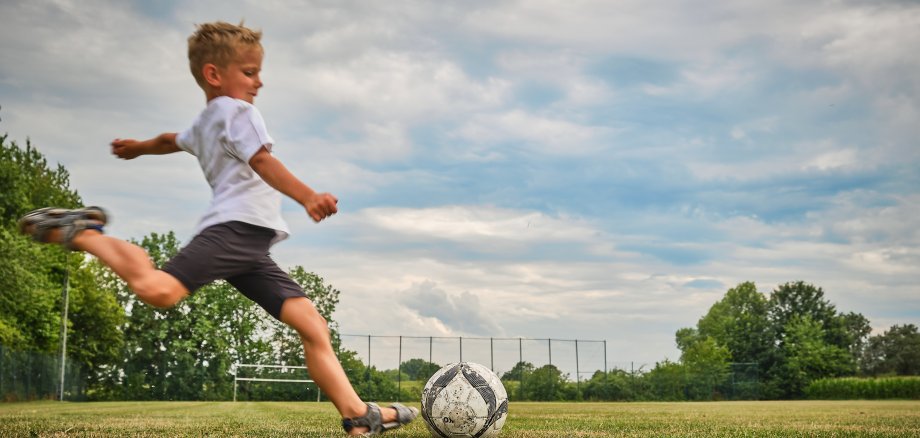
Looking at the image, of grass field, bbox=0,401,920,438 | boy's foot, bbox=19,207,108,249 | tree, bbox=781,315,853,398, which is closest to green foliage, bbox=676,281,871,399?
tree, bbox=781,315,853,398

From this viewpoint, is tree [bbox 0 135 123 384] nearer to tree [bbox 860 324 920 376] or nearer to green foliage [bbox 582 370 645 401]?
green foliage [bbox 582 370 645 401]

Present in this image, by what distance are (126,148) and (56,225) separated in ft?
3.11

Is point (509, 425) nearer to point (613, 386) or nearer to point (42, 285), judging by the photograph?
point (613, 386)

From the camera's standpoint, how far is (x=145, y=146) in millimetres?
4672

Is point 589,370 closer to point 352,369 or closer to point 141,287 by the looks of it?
point 352,369

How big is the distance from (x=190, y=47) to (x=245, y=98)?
0.38 metres

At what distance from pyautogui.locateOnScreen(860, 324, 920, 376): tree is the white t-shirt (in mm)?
81608

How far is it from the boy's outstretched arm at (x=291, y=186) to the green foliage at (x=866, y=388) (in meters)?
47.4

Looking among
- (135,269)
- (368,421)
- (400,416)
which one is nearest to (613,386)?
(400,416)

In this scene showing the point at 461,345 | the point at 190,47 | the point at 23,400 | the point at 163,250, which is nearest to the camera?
the point at 190,47

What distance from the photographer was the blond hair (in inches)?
157

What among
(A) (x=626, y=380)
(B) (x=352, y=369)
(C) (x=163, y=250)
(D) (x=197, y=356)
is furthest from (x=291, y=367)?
(A) (x=626, y=380)

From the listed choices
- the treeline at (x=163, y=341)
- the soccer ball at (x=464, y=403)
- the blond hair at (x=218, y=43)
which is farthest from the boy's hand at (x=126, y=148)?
the treeline at (x=163, y=341)

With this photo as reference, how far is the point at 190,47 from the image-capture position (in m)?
4.06
